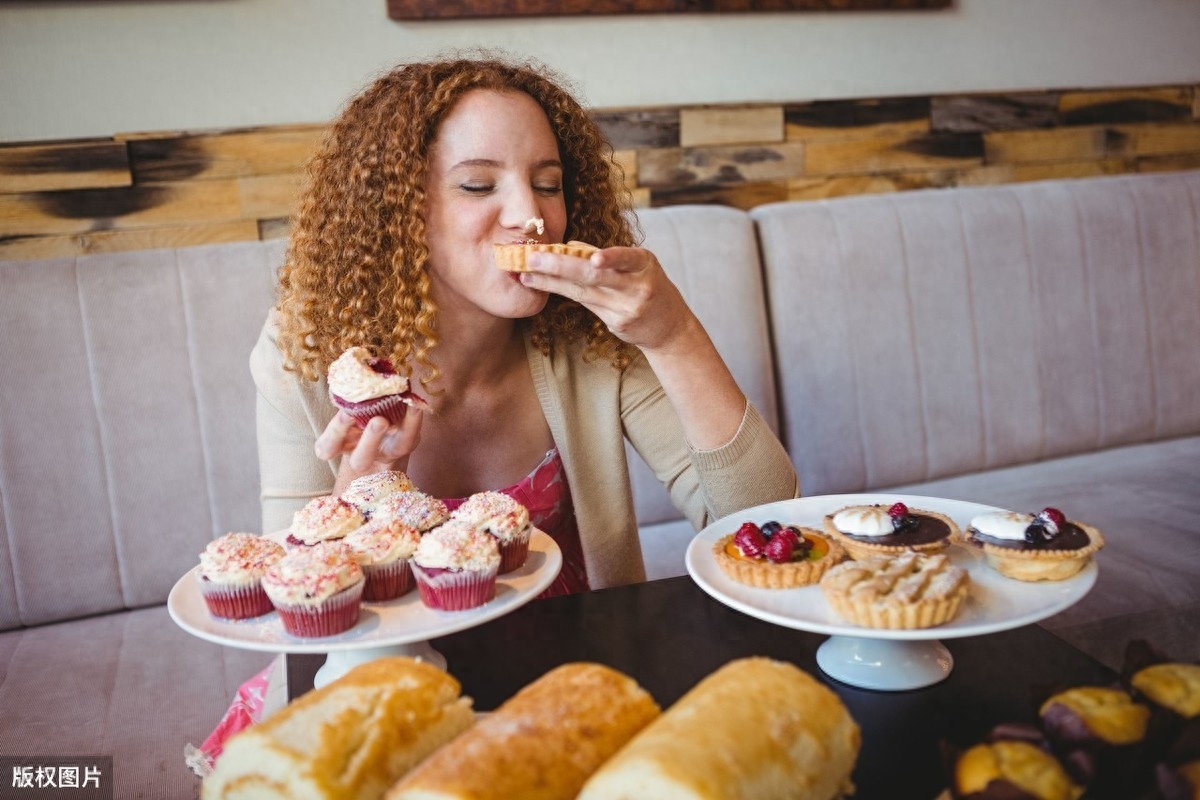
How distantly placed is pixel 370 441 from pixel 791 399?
74.6 inches

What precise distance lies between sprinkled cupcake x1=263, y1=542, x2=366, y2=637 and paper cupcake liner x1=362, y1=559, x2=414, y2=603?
49mm

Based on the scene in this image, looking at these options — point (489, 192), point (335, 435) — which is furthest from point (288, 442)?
point (489, 192)

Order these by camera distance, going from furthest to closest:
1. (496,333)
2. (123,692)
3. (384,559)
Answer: (123,692), (496,333), (384,559)

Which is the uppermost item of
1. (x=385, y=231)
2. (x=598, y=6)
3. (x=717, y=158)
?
(x=598, y=6)

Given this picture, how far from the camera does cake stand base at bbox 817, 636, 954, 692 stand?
4.01 feet

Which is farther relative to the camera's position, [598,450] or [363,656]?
[598,450]

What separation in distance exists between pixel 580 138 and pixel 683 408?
66cm

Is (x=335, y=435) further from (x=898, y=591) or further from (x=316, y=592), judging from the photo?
(x=898, y=591)

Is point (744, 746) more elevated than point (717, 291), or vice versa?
point (717, 291)

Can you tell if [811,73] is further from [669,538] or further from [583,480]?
[583,480]

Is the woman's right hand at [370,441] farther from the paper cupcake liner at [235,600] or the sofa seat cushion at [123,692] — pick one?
the sofa seat cushion at [123,692]

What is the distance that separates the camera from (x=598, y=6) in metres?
3.33

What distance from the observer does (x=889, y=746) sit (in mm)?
1088

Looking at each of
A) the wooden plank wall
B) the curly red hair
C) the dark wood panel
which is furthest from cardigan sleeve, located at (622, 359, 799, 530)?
the dark wood panel
